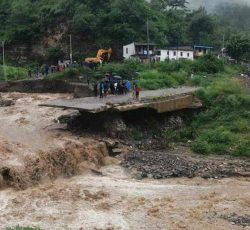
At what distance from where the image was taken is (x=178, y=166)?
24.3 metres

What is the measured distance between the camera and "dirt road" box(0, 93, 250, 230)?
58.2ft

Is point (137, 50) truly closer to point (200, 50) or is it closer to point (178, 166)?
point (200, 50)

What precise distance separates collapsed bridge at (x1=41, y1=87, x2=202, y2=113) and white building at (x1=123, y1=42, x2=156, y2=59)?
18721mm

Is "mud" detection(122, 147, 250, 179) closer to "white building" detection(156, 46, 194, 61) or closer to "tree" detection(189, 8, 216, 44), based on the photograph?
"white building" detection(156, 46, 194, 61)

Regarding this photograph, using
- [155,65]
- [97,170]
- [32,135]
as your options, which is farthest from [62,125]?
[155,65]

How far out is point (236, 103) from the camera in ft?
109

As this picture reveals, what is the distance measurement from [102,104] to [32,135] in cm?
421

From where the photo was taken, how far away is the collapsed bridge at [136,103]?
90.6 ft

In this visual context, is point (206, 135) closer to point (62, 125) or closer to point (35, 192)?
point (62, 125)

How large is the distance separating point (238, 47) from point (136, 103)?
3078cm

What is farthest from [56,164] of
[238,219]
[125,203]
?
[238,219]

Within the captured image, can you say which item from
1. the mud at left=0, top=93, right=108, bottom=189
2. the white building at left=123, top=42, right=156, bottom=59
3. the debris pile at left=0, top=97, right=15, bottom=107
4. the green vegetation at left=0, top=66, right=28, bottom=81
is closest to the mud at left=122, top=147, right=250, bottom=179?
the mud at left=0, top=93, right=108, bottom=189

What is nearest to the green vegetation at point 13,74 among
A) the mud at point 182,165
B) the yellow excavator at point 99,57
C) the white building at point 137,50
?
the yellow excavator at point 99,57

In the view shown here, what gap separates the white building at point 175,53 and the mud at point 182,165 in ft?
97.3
